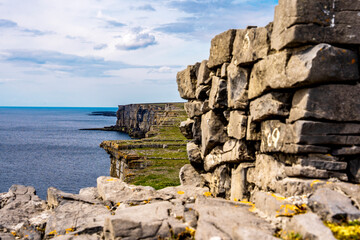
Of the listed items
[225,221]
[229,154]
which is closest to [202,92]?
[229,154]

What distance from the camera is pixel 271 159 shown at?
37.0 ft

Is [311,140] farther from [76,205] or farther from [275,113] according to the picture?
[76,205]

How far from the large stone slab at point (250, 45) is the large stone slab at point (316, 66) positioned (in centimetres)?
99

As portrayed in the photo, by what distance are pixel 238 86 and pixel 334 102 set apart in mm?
3917

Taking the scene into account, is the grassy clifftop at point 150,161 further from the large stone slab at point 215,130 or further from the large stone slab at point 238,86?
the large stone slab at point 238,86

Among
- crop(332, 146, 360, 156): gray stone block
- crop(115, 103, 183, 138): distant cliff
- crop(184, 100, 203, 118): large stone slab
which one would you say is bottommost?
crop(115, 103, 183, 138): distant cliff

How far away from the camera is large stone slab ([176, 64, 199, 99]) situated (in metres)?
17.9

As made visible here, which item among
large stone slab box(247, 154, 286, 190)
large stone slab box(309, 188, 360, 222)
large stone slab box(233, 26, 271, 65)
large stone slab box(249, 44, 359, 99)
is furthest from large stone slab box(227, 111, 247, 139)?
large stone slab box(309, 188, 360, 222)

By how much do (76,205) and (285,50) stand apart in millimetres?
9562

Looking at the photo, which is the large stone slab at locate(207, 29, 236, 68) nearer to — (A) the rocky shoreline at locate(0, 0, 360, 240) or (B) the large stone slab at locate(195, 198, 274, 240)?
(A) the rocky shoreline at locate(0, 0, 360, 240)

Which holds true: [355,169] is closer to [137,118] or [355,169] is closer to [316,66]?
[316,66]

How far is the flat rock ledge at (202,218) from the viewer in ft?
24.9

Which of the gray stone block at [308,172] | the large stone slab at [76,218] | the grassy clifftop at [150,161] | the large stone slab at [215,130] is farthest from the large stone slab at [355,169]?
the grassy clifftop at [150,161]

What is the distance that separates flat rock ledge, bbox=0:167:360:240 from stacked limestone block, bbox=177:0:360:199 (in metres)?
0.91
